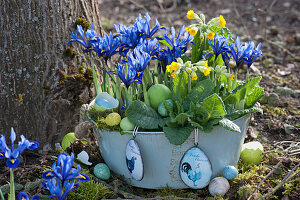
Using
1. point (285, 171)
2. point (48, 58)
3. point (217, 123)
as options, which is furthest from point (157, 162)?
point (48, 58)

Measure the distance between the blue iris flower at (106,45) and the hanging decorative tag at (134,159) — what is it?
17.2 inches

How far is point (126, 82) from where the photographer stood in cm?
204

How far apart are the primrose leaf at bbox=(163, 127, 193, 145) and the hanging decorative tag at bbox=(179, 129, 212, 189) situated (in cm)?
6

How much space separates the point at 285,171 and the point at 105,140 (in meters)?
1.09

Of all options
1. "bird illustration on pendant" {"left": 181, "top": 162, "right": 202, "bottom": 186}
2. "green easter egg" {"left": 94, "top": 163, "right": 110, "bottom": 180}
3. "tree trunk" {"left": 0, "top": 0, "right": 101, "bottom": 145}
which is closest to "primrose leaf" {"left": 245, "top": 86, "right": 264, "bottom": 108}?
"bird illustration on pendant" {"left": 181, "top": 162, "right": 202, "bottom": 186}

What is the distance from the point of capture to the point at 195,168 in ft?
6.74

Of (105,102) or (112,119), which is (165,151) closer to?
(112,119)

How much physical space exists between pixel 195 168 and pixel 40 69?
1.19 meters

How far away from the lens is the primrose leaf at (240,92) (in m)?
2.13

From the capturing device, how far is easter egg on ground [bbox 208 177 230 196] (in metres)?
2.11

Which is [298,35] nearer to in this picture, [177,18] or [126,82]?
[177,18]

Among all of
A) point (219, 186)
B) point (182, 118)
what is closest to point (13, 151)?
point (182, 118)

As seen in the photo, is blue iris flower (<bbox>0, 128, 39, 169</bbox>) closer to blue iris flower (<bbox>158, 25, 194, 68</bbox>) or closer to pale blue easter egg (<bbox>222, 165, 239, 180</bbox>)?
blue iris flower (<bbox>158, 25, 194, 68</bbox>)

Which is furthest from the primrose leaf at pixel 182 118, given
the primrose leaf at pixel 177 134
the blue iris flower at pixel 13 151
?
the blue iris flower at pixel 13 151
